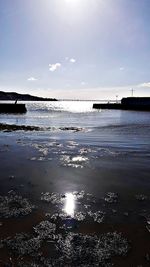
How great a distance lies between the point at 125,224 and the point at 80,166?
6260 millimetres

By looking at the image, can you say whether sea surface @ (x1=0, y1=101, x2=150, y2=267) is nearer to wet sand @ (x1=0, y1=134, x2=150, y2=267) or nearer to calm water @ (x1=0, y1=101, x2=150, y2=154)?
wet sand @ (x1=0, y1=134, x2=150, y2=267)

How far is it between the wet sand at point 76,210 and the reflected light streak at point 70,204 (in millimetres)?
18

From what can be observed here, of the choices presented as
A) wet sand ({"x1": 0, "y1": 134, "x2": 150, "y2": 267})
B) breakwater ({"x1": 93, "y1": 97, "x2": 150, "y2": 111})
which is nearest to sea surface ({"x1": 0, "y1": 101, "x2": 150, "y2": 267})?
wet sand ({"x1": 0, "y1": 134, "x2": 150, "y2": 267})

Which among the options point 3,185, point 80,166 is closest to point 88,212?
point 3,185

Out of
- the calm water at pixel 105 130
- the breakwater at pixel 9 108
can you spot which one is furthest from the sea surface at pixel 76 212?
the breakwater at pixel 9 108

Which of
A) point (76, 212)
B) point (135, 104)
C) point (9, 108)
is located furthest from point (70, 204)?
point (135, 104)

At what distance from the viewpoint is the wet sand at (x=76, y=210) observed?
18.1ft

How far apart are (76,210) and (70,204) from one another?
0.43m

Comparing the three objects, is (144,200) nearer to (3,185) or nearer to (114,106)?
(3,185)

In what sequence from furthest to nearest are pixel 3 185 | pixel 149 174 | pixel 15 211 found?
1. pixel 149 174
2. pixel 3 185
3. pixel 15 211

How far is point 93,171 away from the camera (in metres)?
12.0

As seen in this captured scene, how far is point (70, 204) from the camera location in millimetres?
8070

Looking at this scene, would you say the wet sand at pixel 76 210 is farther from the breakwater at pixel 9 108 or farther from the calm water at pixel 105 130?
the breakwater at pixel 9 108

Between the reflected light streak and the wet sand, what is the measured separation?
0.02 metres
